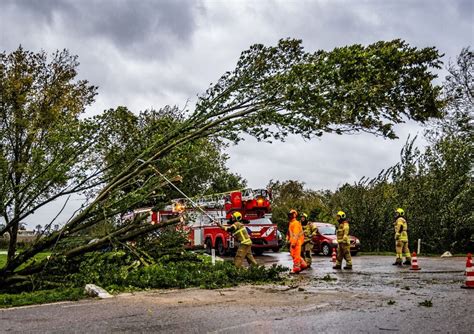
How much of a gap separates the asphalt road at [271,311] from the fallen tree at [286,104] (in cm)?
283

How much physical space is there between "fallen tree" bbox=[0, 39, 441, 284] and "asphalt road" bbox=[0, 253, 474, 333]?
2828 mm

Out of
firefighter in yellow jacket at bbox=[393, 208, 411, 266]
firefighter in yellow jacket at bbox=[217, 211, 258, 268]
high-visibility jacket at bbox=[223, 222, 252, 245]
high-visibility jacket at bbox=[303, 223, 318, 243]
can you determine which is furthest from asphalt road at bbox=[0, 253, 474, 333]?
high-visibility jacket at bbox=[303, 223, 318, 243]

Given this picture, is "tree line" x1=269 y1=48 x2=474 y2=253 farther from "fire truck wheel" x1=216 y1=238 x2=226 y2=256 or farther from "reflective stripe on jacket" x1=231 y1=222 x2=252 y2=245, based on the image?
"reflective stripe on jacket" x1=231 y1=222 x2=252 y2=245

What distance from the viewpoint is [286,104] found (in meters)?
11.4

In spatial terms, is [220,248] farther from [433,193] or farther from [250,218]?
[433,193]

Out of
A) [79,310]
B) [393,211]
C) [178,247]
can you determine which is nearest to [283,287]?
[178,247]

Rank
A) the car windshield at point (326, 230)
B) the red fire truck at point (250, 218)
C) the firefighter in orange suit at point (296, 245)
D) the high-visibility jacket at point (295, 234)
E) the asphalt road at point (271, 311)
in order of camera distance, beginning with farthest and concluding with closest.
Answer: the car windshield at point (326, 230) < the red fire truck at point (250, 218) < the high-visibility jacket at point (295, 234) < the firefighter in orange suit at point (296, 245) < the asphalt road at point (271, 311)

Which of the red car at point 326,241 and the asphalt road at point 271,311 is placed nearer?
the asphalt road at point 271,311

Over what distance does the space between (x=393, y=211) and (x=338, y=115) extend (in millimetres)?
15792

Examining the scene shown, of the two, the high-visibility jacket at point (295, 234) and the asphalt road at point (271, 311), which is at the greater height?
the high-visibility jacket at point (295, 234)

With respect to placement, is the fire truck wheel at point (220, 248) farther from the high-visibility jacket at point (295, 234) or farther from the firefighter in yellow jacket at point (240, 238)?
the firefighter in yellow jacket at point (240, 238)

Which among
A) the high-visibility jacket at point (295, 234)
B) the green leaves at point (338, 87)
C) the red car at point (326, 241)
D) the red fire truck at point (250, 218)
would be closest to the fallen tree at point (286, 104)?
the green leaves at point (338, 87)

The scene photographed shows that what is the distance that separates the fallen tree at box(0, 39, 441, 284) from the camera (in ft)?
35.1

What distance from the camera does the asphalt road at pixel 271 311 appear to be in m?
6.54
